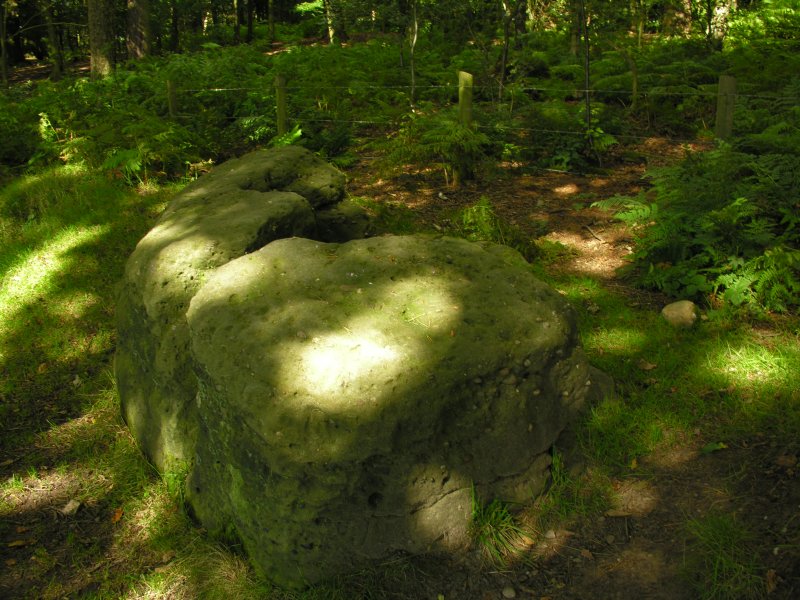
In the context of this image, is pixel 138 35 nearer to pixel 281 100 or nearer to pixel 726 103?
pixel 281 100

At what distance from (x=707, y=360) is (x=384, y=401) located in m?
2.61

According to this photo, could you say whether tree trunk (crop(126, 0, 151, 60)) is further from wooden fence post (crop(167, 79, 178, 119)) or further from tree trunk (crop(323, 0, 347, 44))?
wooden fence post (crop(167, 79, 178, 119))

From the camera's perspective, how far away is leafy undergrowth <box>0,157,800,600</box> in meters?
3.16

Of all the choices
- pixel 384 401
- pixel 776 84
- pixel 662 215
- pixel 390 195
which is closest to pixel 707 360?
pixel 662 215

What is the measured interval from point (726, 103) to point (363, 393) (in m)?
6.57

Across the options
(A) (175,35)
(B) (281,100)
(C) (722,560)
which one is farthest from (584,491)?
(A) (175,35)

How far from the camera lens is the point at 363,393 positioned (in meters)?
3.11

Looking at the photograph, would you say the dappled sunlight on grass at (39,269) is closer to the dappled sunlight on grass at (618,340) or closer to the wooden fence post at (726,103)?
the dappled sunlight on grass at (618,340)

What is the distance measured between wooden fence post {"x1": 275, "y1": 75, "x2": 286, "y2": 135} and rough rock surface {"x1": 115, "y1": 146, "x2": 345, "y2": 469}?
Answer: 4788mm

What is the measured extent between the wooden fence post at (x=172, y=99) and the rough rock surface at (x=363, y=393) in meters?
7.37

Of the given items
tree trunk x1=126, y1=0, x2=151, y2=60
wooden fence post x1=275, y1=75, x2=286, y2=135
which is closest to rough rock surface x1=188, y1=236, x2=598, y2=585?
wooden fence post x1=275, y1=75, x2=286, y2=135

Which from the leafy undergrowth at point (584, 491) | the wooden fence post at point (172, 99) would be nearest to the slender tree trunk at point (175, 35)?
the wooden fence post at point (172, 99)

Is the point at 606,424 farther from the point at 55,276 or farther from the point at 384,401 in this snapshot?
the point at 55,276

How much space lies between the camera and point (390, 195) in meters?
8.15
